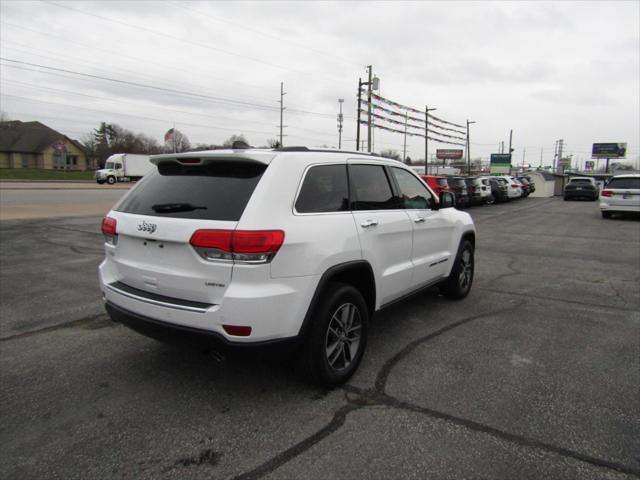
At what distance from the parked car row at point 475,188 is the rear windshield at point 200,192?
1582 cm

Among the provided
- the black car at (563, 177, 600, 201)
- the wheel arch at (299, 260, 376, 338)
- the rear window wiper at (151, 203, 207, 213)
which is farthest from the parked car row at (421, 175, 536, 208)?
the rear window wiper at (151, 203, 207, 213)

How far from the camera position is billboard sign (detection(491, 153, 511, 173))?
276 feet

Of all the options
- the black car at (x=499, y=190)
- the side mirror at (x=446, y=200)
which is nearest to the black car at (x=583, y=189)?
the black car at (x=499, y=190)

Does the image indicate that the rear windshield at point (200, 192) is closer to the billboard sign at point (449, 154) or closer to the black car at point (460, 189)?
the black car at point (460, 189)

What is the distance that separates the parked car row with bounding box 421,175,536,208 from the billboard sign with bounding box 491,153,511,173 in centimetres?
5478

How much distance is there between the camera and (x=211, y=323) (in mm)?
2793

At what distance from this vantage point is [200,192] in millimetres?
3037

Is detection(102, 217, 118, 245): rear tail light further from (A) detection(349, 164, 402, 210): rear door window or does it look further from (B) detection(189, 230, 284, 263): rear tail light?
(A) detection(349, 164, 402, 210): rear door window

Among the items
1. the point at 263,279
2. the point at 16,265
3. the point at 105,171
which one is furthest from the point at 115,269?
the point at 105,171

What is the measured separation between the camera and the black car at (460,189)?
73.4 feet

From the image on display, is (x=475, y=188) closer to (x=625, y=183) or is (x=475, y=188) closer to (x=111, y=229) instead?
(x=625, y=183)

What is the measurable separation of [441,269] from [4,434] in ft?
13.6

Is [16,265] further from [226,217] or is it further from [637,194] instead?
[637,194]

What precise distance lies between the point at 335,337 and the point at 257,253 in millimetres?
1029
